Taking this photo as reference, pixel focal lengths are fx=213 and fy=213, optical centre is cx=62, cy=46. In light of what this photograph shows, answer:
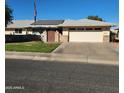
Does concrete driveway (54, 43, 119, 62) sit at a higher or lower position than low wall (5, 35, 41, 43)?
lower

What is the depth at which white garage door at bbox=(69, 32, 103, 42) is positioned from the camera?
33.3 m

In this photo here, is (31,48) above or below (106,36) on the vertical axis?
below

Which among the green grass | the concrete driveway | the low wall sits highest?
the low wall

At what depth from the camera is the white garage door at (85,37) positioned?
33344mm

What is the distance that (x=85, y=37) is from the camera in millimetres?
33844

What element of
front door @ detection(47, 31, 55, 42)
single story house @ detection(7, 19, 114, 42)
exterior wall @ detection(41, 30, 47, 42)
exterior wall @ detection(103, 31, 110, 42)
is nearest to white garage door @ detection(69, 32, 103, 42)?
single story house @ detection(7, 19, 114, 42)

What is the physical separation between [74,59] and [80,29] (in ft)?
66.3

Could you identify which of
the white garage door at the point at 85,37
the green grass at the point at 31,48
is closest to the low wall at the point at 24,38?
the white garage door at the point at 85,37

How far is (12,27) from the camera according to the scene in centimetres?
4559

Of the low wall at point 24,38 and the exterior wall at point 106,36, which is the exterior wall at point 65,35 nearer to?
the low wall at point 24,38

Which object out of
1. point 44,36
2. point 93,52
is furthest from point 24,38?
point 93,52

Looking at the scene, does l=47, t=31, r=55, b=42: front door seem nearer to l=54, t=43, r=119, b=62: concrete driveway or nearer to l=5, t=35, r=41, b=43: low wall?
l=5, t=35, r=41, b=43: low wall

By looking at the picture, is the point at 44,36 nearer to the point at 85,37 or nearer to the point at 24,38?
the point at 24,38
